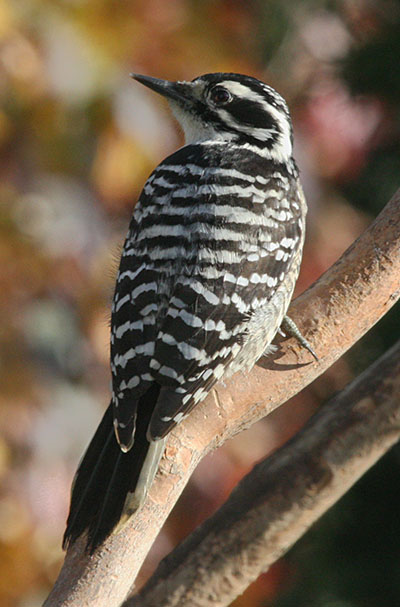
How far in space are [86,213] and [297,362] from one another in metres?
1.94

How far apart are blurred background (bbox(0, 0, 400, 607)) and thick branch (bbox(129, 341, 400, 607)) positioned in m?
1.80

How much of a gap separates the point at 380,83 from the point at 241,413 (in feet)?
7.11

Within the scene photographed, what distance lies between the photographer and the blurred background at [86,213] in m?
3.76

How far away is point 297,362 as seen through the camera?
2467 millimetres

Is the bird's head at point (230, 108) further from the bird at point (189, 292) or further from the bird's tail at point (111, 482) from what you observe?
the bird's tail at point (111, 482)

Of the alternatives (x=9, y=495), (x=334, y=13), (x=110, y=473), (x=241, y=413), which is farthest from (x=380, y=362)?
(x=334, y=13)

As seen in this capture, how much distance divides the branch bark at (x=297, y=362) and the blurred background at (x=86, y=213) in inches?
39.5

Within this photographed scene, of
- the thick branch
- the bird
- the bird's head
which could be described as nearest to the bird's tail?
the bird

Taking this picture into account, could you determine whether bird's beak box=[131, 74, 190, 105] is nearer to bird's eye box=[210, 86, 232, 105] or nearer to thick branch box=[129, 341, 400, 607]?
bird's eye box=[210, 86, 232, 105]

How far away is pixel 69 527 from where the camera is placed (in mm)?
2121

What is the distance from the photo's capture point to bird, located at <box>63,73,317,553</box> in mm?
2158

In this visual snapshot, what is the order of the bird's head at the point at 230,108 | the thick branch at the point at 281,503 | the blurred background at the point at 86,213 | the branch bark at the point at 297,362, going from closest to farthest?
the thick branch at the point at 281,503
the branch bark at the point at 297,362
the bird's head at the point at 230,108
the blurred background at the point at 86,213

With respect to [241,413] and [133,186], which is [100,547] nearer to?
[241,413]

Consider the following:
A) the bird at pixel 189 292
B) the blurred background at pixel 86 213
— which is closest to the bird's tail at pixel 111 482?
the bird at pixel 189 292
